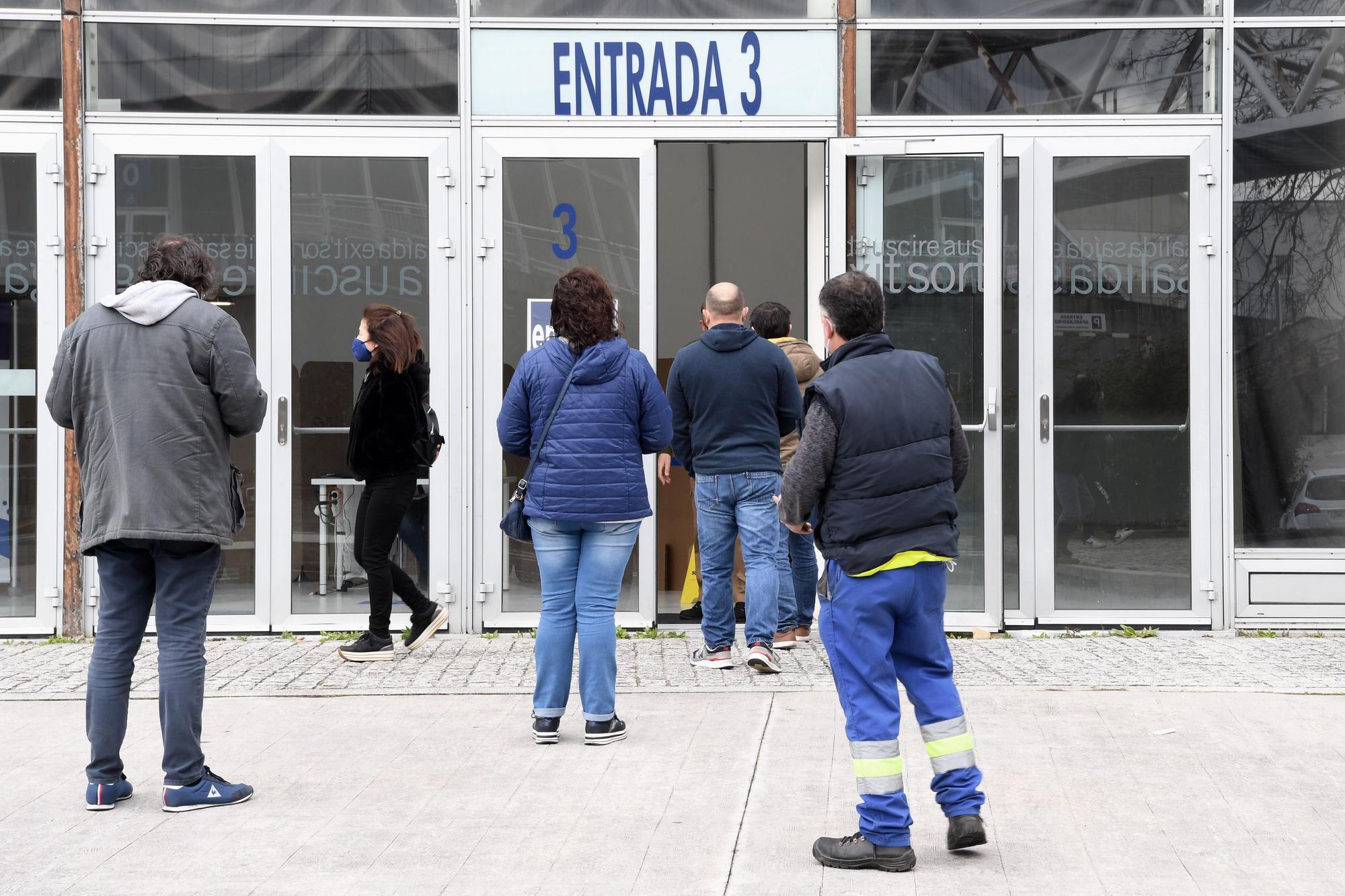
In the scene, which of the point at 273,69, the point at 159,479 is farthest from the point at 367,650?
the point at 273,69

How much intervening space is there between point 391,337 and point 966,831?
434 centimetres

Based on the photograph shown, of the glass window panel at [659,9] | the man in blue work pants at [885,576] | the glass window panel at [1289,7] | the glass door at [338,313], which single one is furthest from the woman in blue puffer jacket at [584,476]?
the glass window panel at [1289,7]

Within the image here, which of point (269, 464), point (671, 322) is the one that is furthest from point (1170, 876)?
point (671, 322)

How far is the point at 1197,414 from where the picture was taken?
9047 millimetres

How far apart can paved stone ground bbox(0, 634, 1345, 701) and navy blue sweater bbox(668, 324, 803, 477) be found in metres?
1.06

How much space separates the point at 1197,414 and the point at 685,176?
4849 millimetres

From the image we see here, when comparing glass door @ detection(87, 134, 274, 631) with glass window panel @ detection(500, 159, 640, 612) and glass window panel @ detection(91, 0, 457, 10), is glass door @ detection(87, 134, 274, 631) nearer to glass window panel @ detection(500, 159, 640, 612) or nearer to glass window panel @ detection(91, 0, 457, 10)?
glass window panel @ detection(91, 0, 457, 10)

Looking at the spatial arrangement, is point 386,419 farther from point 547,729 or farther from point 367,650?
point 547,729

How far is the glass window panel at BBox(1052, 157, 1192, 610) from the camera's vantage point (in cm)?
903

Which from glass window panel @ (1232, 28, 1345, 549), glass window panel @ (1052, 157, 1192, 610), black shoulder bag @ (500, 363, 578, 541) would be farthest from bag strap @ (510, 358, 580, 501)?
glass window panel @ (1232, 28, 1345, 549)

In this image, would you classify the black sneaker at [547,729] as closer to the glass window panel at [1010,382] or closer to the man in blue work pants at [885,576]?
the man in blue work pants at [885,576]

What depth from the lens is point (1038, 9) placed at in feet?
30.0

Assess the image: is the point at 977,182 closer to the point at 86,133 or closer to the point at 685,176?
the point at 685,176

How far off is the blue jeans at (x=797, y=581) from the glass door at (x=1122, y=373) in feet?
4.90
